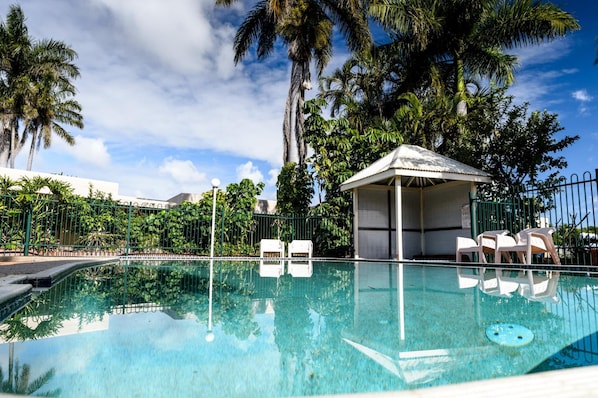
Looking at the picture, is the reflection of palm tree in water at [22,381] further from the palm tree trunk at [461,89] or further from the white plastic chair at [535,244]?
the palm tree trunk at [461,89]

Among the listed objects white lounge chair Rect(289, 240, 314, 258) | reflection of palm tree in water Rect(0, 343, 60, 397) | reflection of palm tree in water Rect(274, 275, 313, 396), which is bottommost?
reflection of palm tree in water Rect(274, 275, 313, 396)

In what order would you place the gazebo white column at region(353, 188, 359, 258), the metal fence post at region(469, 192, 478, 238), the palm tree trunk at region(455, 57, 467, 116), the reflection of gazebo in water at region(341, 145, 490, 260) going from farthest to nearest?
the palm tree trunk at region(455, 57, 467, 116) → the gazebo white column at region(353, 188, 359, 258) → the reflection of gazebo in water at region(341, 145, 490, 260) → the metal fence post at region(469, 192, 478, 238)

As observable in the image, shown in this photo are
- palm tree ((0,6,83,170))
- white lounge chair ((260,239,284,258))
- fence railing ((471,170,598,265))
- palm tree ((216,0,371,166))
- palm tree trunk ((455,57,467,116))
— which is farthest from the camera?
palm tree ((0,6,83,170))

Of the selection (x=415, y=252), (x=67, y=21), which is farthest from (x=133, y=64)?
(x=415, y=252)

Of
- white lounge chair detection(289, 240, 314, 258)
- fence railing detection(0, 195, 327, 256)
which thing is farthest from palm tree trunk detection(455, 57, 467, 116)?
white lounge chair detection(289, 240, 314, 258)

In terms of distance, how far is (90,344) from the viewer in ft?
7.73

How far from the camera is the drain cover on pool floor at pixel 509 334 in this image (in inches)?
95.9

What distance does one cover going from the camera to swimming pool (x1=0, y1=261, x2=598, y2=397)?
1776 mm

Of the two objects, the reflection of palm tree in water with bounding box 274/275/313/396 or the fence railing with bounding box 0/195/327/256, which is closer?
the reflection of palm tree in water with bounding box 274/275/313/396

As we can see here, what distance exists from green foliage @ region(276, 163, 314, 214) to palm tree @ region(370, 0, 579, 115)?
6.72m

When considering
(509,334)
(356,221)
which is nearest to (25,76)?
(356,221)

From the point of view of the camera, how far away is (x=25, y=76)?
25141 mm

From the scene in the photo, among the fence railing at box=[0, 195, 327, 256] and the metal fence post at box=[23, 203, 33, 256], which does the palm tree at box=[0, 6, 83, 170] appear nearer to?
the fence railing at box=[0, 195, 327, 256]

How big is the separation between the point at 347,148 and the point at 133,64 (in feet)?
36.4
